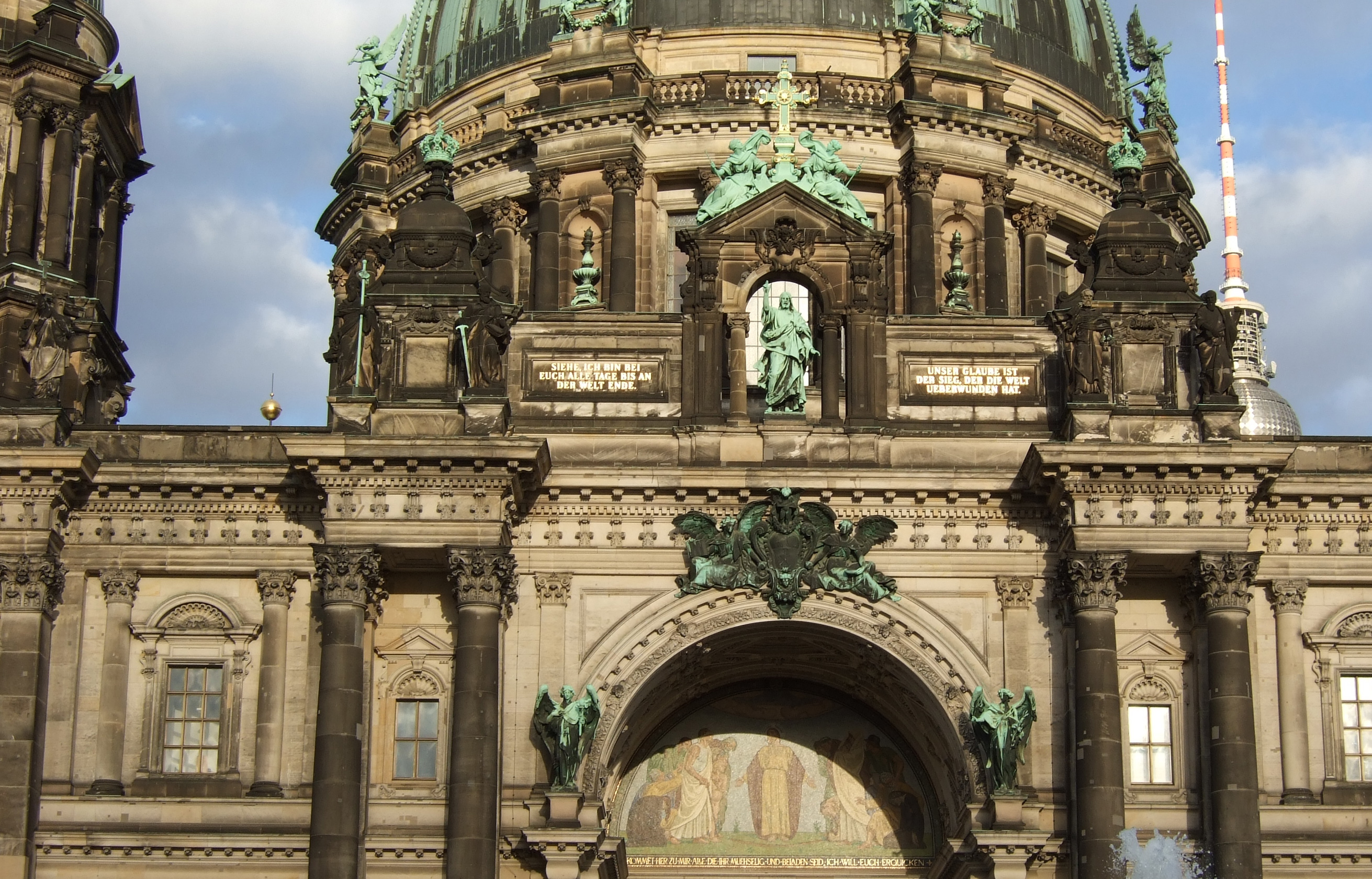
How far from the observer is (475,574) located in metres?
34.8

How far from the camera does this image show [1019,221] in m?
46.5

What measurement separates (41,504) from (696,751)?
1176cm

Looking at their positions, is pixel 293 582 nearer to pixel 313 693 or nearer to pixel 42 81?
pixel 313 693

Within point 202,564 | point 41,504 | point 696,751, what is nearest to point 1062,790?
point 696,751

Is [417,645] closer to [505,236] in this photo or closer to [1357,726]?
[505,236]

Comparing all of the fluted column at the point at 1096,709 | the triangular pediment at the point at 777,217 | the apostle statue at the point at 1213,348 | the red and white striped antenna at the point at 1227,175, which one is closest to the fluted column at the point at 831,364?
the triangular pediment at the point at 777,217

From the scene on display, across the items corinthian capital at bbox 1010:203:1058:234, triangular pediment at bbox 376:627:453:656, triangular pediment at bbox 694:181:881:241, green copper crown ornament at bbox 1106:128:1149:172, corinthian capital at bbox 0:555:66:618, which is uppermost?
corinthian capital at bbox 1010:203:1058:234

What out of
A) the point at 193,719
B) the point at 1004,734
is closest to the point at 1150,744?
the point at 1004,734

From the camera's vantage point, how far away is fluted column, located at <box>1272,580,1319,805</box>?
3588 centimetres

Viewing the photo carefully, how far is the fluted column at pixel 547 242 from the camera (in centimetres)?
4500

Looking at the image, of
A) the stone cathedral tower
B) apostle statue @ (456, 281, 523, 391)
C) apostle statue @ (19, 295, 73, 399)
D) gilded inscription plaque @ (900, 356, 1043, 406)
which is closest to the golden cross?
the stone cathedral tower

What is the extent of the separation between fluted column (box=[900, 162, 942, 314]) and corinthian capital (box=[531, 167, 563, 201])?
6759mm

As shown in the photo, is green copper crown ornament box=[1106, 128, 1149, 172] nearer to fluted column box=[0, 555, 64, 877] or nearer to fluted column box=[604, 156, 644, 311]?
fluted column box=[604, 156, 644, 311]

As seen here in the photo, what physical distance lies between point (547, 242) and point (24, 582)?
1377cm
